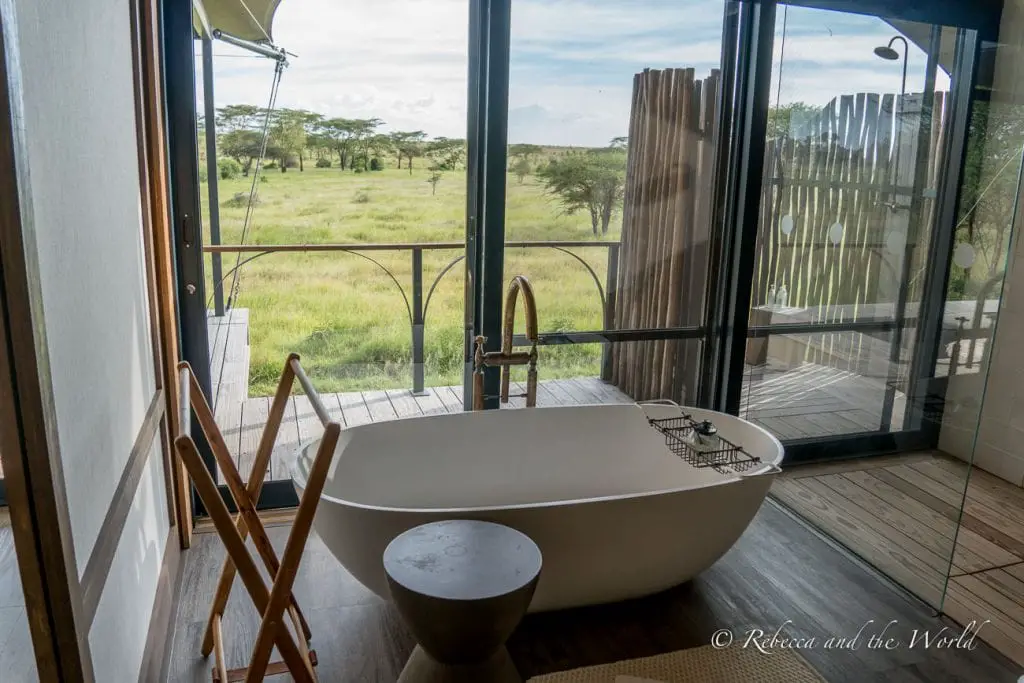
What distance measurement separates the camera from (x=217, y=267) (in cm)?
296

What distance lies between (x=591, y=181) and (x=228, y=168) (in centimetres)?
145

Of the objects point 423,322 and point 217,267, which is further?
point 423,322

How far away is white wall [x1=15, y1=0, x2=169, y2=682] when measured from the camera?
1.28m

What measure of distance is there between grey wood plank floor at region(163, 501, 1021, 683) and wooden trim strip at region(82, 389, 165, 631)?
0.61 metres

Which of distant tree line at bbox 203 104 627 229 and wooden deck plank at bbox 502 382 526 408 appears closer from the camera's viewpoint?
distant tree line at bbox 203 104 627 229

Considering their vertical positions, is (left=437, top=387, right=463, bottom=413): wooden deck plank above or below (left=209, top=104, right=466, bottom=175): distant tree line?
below

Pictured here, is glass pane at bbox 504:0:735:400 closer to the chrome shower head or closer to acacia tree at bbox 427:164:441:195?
acacia tree at bbox 427:164:441:195

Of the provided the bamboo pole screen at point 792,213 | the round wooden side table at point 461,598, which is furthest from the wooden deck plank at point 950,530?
the round wooden side table at point 461,598

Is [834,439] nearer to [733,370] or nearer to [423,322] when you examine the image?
[733,370]

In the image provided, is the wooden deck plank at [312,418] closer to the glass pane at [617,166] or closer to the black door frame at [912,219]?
the glass pane at [617,166]

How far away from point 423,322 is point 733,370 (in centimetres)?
146

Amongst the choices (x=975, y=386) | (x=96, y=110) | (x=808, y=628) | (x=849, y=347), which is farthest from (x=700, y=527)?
(x=96, y=110)

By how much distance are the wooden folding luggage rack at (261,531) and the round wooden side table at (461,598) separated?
0.25 m

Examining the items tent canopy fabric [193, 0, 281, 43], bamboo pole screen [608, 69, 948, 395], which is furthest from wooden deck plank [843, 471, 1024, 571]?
tent canopy fabric [193, 0, 281, 43]
